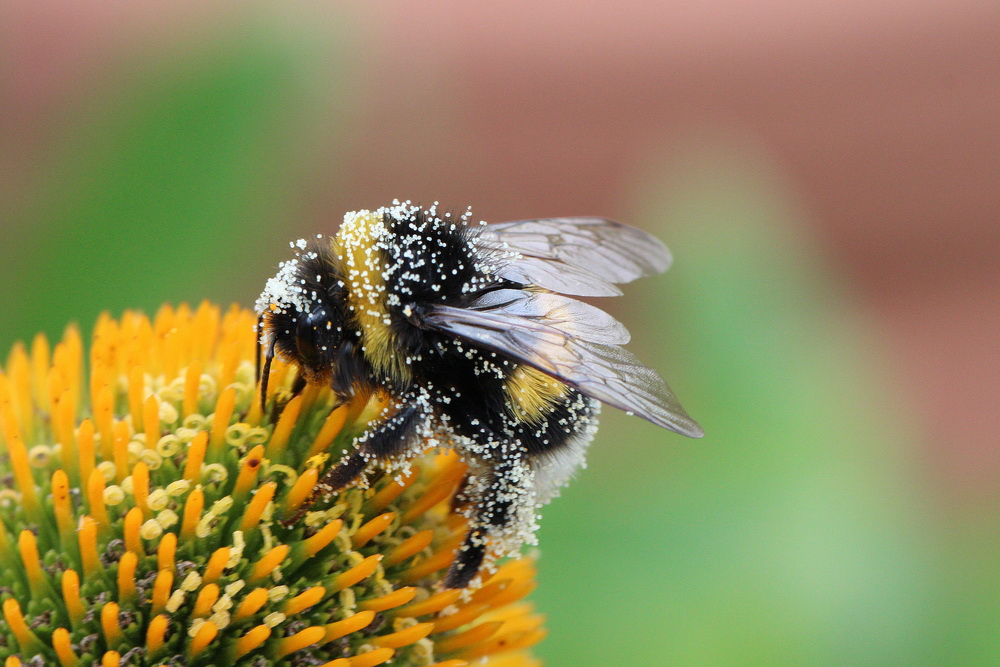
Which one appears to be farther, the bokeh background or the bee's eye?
the bokeh background

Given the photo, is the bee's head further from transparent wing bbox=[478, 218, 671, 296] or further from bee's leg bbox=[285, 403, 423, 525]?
transparent wing bbox=[478, 218, 671, 296]

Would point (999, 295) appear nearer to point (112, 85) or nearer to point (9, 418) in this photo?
point (112, 85)

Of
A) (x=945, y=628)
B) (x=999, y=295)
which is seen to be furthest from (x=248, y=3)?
(x=999, y=295)

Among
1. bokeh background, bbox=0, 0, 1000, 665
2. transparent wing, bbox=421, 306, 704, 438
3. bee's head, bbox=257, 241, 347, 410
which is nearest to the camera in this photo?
transparent wing, bbox=421, 306, 704, 438

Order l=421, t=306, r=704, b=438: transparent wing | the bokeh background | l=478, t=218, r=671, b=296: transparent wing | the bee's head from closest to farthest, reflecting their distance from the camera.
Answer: l=421, t=306, r=704, b=438: transparent wing
the bee's head
l=478, t=218, r=671, b=296: transparent wing
the bokeh background

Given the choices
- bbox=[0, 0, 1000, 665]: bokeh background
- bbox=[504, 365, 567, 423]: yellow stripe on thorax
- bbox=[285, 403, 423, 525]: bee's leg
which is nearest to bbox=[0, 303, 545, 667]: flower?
bbox=[285, 403, 423, 525]: bee's leg

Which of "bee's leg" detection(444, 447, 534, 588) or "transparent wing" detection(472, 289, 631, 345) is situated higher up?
"transparent wing" detection(472, 289, 631, 345)

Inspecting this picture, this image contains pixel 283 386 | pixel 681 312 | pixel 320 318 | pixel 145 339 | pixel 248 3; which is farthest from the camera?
pixel 681 312
